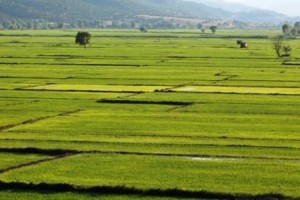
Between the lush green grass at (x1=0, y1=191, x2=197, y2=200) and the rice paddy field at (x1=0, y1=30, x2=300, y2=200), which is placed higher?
the lush green grass at (x1=0, y1=191, x2=197, y2=200)

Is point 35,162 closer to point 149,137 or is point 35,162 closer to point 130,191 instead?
point 130,191

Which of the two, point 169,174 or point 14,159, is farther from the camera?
point 14,159

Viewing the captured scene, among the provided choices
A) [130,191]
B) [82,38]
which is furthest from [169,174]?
[82,38]

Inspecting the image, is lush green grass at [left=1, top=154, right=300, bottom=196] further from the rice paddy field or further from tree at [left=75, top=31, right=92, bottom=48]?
tree at [left=75, top=31, right=92, bottom=48]

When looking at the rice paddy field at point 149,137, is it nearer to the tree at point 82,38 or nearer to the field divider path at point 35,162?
the field divider path at point 35,162

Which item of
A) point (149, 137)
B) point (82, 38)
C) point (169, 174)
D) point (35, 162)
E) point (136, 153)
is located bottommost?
point (82, 38)

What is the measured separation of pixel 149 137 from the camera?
30.7 meters

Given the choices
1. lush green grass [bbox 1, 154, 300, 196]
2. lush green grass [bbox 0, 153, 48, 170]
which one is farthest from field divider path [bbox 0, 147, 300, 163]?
lush green grass [bbox 0, 153, 48, 170]

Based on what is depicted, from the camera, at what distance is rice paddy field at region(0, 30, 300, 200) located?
72.1 feet

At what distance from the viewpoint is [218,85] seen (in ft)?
177

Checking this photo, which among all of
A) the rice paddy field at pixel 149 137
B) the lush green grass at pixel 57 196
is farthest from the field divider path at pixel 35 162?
the lush green grass at pixel 57 196

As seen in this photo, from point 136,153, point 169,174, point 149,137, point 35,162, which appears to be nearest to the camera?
point 169,174

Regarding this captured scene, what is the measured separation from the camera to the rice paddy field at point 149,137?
2198 cm

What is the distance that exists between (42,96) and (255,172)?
84.7ft
